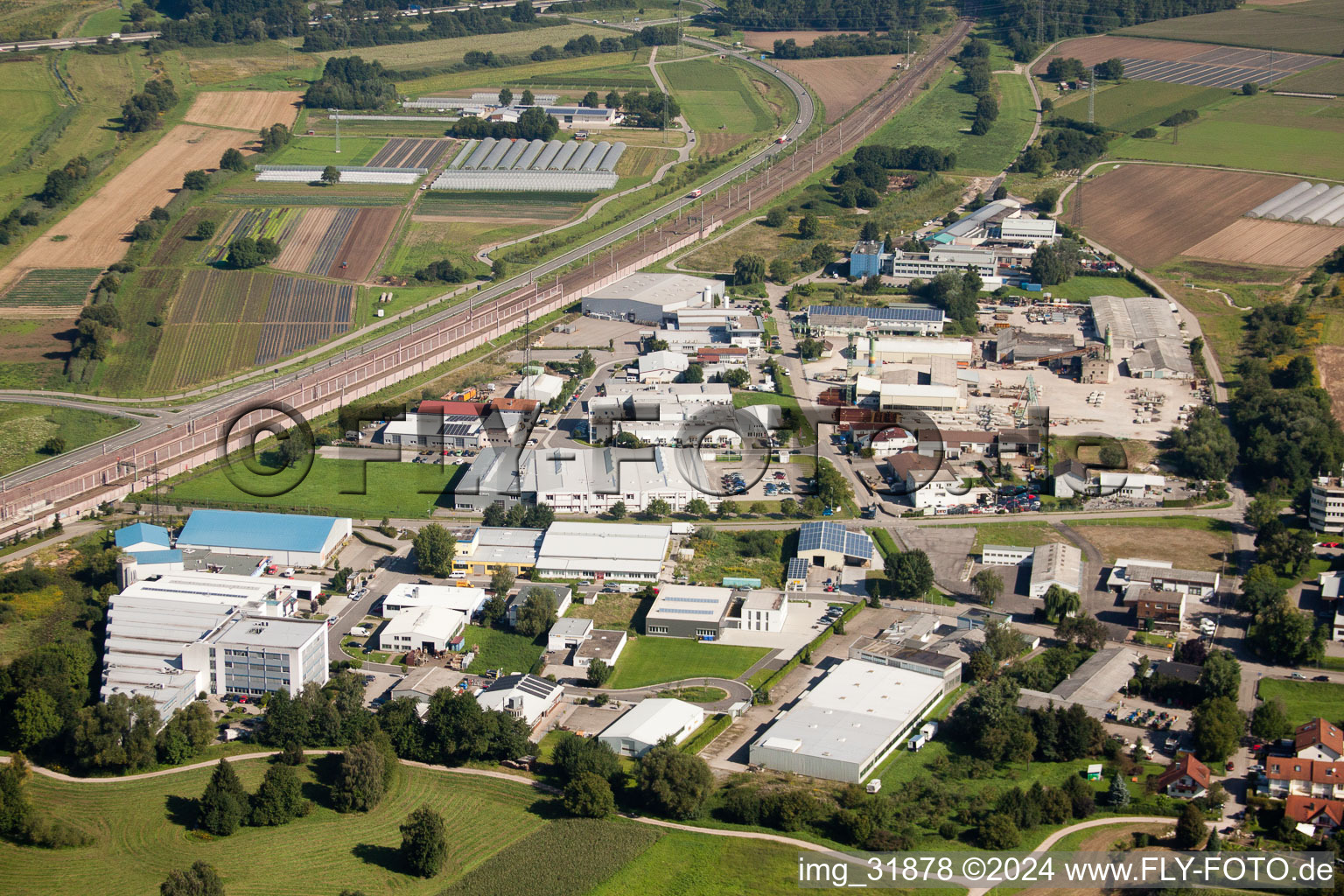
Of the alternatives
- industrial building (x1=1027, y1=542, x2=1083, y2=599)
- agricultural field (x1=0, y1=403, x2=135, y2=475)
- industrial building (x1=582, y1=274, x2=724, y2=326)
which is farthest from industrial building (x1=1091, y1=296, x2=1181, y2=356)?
agricultural field (x1=0, y1=403, x2=135, y2=475)

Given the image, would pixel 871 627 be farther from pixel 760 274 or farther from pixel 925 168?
pixel 925 168

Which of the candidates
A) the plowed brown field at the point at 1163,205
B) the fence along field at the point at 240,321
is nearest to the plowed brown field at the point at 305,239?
the fence along field at the point at 240,321

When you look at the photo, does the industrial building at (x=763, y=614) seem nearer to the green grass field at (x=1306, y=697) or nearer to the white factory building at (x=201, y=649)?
the white factory building at (x=201, y=649)

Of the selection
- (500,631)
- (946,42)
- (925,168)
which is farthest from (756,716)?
(946,42)

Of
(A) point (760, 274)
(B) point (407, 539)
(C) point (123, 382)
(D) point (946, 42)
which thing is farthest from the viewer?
(D) point (946, 42)

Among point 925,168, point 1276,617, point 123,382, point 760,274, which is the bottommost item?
point 1276,617

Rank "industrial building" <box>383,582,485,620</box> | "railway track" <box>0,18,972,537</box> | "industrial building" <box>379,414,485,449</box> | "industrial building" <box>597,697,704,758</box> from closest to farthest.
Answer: "industrial building" <box>597,697,704,758</box>
"industrial building" <box>383,582,485,620</box>
"railway track" <box>0,18,972,537</box>
"industrial building" <box>379,414,485,449</box>

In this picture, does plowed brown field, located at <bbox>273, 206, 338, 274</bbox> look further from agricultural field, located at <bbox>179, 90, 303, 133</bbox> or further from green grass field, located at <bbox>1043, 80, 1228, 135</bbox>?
green grass field, located at <bbox>1043, 80, 1228, 135</bbox>

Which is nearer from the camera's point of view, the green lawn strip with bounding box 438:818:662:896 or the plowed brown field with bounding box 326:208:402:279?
the green lawn strip with bounding box 438:818:662:896
